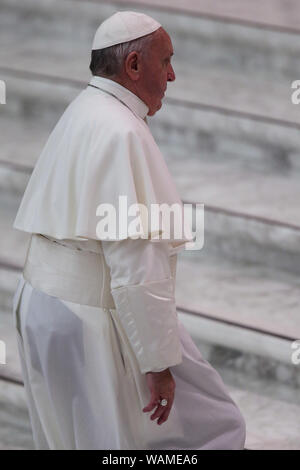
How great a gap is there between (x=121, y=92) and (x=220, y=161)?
1711mm

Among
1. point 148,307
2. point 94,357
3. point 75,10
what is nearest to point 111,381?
point 94,357

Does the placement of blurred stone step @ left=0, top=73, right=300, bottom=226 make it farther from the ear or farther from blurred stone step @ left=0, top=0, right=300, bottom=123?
the ear

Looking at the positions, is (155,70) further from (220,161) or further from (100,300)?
(220,161)

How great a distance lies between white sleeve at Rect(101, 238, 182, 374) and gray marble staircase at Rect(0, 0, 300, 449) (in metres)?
0.79

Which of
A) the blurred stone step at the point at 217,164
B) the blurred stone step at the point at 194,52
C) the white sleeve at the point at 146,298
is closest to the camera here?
the white sleeve at the point at 146,298

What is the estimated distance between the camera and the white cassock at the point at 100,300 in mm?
2145

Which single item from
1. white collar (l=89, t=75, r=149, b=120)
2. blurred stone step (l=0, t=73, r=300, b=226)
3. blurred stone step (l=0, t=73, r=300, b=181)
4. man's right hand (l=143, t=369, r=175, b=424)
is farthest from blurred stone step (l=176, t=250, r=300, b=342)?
white collar (l=89, t=75, r=149, b=120)

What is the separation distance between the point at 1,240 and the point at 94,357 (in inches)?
56.4

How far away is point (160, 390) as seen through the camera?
2.24m

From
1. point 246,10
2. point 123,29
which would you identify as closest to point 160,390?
point 123,29

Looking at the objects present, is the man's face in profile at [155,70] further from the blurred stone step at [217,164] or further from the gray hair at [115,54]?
the blurred stone step at [217,164]

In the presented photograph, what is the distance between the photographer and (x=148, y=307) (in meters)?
2.15

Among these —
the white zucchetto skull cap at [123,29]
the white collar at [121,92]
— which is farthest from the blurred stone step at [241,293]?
the white zucchetto skull cap at [123,29]
